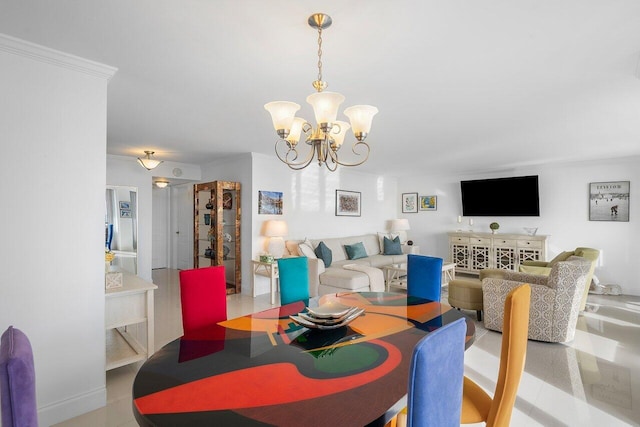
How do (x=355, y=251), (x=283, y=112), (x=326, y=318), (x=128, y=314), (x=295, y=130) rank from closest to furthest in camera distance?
1. (x=326, y=318)
2. (x=283, y=112)
3. (x=295, y=130)
4. (x=128, y=314)
5. (x=355, y=251)

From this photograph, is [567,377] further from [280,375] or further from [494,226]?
[494,226]

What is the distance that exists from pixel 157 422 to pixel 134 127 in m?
3.84

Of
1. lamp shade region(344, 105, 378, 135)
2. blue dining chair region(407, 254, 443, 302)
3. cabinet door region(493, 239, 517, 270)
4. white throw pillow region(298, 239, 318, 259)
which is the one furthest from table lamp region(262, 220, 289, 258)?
cabinet door region(493, 239, 517, 270)

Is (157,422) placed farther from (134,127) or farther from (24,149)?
(134,127)

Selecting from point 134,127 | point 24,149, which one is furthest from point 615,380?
point 134,127

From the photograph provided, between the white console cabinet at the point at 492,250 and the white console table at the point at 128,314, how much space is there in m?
6.35

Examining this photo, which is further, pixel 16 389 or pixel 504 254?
pixel 504 254

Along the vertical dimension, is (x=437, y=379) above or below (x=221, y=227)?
below

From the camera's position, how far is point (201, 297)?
6.93 ft

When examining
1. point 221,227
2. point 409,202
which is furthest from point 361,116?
point 409,202

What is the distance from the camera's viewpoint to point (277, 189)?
5.82 m

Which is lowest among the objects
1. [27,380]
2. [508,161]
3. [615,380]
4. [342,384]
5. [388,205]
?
[615,380]

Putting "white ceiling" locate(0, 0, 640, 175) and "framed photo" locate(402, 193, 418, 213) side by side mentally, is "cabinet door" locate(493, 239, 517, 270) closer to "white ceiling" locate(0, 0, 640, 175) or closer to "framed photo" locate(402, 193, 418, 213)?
"framed photo" locate(402, 193, 418, 213)

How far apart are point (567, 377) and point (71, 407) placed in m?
3.76
